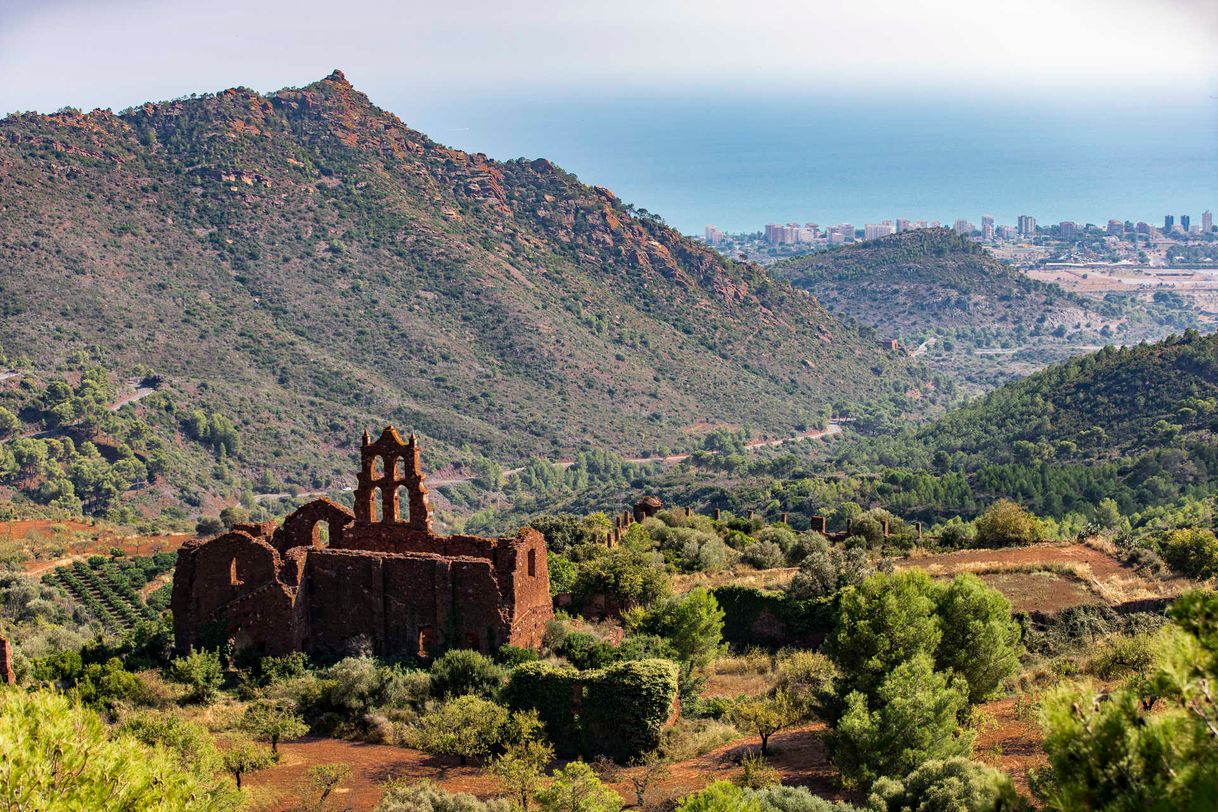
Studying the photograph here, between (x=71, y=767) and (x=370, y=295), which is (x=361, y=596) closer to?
(x=71, y=767)

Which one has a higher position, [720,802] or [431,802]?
[720,802]

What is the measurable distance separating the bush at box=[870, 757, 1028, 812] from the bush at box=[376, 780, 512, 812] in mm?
Answer: 5847

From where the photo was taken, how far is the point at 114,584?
46812 millimetres

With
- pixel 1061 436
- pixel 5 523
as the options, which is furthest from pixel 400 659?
pixel 1061 436

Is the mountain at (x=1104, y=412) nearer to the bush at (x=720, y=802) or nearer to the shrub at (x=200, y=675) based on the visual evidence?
the shrub at (x=200, y=675)

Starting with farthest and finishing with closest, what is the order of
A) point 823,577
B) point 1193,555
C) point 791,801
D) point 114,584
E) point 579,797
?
point 114,584 < point 1193,555 < point 823,577 < point 579,797 < point 791,801

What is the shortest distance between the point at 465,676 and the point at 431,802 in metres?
6.41

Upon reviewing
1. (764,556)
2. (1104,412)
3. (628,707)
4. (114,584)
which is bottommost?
(114,584)

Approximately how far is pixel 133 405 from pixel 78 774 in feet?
225

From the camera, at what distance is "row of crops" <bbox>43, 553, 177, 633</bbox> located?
1720 inches

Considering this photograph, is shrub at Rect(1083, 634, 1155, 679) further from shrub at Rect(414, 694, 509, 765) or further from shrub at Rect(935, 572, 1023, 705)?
shrub at Rect(414, 694, 509, 765)

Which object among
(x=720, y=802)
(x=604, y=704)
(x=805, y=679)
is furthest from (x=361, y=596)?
(x=720, y=802)

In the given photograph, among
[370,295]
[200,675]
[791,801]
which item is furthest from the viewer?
[370,295]

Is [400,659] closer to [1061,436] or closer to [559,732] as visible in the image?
[559,732]
